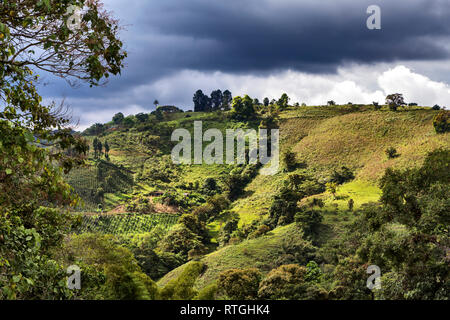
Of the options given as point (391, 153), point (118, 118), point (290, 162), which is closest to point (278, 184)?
point (290, 162)

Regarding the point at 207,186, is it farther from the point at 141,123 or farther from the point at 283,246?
the point at 141,123

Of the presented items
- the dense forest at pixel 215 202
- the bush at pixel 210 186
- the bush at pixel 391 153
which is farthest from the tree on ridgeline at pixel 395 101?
the bush at pixel 210 186

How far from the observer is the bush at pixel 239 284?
23.0 metres

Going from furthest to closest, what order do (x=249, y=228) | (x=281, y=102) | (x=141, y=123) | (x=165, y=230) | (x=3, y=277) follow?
(x=141, y=123) → (x=281, y=102) → (x=165, y=230) → (x=249, y=228) → (x=3, y=277)

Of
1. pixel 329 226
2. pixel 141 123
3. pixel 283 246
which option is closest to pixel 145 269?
pixel 283 246

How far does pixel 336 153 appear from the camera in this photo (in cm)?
7431

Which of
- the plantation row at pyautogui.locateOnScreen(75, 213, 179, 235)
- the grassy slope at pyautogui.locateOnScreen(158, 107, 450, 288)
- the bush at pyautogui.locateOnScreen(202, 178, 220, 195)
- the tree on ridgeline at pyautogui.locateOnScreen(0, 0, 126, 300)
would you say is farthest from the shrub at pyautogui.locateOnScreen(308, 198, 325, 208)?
the tree on ridgeline at pyautogui.locateOnScreen(0, 0, 126, 300)

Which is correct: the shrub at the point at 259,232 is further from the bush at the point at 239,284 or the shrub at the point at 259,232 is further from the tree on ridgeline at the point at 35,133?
the tree on ridgeline at the point at 35,133

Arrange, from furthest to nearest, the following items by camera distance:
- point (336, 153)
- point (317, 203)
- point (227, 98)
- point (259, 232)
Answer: point (227, 98) → point (336, 153) → point (317, 203) → point (259, 232)

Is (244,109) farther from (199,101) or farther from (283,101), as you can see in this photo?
(199,101)

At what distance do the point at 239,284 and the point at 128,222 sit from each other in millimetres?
44203

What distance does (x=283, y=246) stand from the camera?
3847cm

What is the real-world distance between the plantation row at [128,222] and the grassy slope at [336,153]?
41.8 ft
